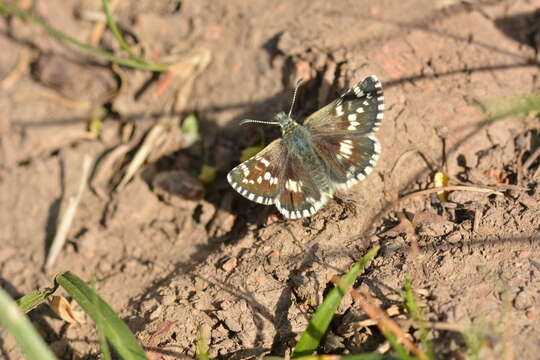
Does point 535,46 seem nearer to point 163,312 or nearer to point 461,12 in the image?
point 461,12

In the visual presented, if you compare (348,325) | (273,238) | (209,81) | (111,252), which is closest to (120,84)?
(209,81)

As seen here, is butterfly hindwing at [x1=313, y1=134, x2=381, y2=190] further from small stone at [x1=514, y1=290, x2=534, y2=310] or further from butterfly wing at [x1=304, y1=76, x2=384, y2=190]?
small stone at [x1=514, y1=290, x2=534, y2=310]

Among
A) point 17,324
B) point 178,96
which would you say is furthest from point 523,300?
point 178,96

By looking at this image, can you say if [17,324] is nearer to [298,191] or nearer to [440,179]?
[298,191]

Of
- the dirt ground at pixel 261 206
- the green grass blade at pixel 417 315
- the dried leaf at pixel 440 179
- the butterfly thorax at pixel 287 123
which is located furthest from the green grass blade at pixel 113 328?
the dried leaf at pixel 440 179

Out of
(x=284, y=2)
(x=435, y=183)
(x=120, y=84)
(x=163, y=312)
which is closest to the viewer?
(x=163, y=312)

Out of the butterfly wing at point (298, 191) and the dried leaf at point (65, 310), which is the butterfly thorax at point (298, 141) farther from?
the dried leaf at point (65, 310)
